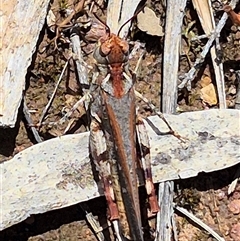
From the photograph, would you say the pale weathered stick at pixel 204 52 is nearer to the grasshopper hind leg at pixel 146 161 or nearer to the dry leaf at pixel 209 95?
the dry leaf at pixel 209 95

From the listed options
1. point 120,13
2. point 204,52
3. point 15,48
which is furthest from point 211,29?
point 15,48

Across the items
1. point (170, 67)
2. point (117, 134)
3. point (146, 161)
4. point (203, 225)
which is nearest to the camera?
point (117, 134)

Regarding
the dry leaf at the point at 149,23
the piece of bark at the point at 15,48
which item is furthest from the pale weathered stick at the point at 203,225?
the piece of bark at the point at 15,48

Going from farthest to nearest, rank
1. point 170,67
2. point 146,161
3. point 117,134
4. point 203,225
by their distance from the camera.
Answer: point 203,225 → point 170,67 → point 146,161 → point 117,134

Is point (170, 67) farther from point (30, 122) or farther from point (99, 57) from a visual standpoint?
point (30, 122)

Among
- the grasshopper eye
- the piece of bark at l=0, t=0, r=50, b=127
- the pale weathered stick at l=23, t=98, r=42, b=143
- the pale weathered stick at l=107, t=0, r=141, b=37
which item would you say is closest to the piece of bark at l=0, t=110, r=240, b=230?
the pale weathered stick at l=23, t=98, r=42, b=143

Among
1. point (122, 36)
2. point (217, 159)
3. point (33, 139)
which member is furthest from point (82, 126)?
point (217, 159)

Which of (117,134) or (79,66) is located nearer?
(117,134)
